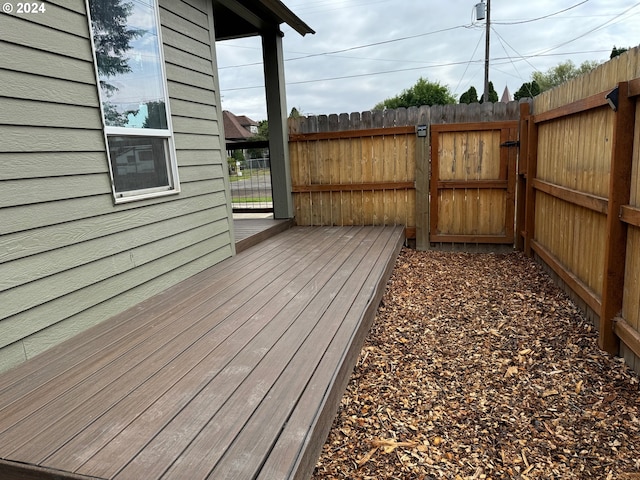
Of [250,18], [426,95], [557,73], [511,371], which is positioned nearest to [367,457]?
[511,371]

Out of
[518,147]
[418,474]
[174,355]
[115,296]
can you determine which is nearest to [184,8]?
[115,296]

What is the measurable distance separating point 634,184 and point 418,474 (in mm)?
1860

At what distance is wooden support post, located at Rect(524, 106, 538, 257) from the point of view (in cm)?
434

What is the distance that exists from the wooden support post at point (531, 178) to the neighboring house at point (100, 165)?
3225 mm

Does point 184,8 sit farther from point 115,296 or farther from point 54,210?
point 115,296

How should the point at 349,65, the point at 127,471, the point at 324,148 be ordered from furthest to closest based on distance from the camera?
the point at 349,65 < the point at 324,148 < the point at 127,471

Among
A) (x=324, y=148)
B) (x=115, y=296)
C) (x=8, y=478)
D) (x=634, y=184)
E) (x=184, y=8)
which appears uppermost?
(x=184, y=8)

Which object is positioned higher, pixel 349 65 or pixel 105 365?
pixel 349 65

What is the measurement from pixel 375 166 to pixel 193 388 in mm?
4336

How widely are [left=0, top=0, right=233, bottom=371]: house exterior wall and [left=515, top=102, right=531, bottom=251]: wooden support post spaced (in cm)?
382

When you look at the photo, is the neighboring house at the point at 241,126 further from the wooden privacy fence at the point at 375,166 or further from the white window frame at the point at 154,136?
the white window frame at the point at 154,136

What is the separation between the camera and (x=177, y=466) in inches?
48.3

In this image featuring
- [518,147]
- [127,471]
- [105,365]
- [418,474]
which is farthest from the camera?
[518,147]

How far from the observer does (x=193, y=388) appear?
1679 millimetres
